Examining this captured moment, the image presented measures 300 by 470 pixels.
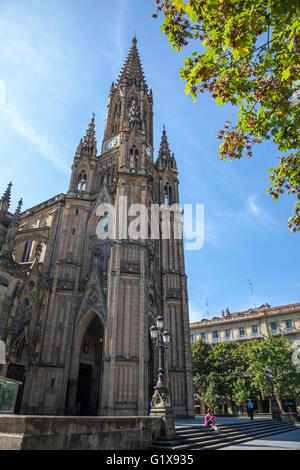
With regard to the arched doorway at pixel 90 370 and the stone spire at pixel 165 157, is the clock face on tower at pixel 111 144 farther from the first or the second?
the arched doorway at pixel 90 370

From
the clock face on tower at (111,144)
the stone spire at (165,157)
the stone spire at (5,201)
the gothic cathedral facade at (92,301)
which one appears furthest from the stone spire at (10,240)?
the stone spire at (165,157)

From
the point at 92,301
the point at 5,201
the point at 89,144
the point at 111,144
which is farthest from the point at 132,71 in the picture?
the point at 92,301

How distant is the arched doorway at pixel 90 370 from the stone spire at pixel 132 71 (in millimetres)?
31147

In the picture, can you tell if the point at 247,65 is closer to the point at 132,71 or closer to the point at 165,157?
the point at 165,157

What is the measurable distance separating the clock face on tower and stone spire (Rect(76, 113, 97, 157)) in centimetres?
190

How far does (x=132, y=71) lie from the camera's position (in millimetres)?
41344

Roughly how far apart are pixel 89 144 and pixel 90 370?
2230 cm

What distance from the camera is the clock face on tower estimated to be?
111 ft

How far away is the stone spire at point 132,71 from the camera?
39.6 meters

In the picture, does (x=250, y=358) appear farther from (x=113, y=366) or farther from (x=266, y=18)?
(x=266, y=18)

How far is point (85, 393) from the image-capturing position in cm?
2295

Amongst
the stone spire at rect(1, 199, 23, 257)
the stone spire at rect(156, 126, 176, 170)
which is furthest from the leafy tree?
the stone spire at rect(156, 126, 176, 170)
